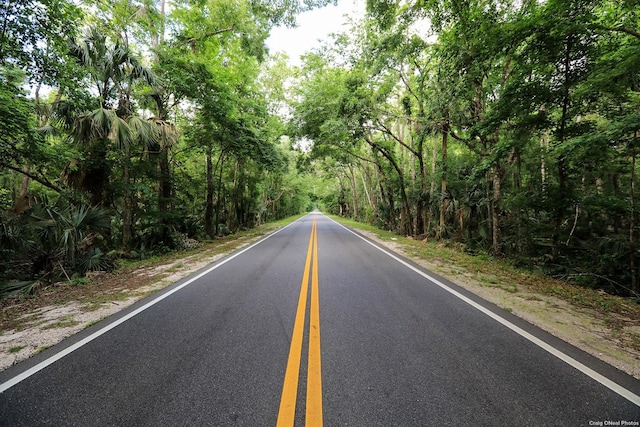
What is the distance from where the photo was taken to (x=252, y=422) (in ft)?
5.94

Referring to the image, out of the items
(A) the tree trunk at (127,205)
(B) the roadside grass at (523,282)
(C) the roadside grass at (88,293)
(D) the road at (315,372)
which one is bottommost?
(C) the roadside grass at (88,293)

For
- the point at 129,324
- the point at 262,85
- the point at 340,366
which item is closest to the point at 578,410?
the point at 340,366

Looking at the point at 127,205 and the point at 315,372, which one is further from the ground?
the point at 127,205

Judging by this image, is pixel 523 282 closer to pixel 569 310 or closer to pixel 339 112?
pixel 569 310

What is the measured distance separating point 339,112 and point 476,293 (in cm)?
998

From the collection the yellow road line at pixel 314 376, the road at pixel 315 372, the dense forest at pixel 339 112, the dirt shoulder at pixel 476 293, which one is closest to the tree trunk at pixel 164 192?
the dense forest at pixel 339 112

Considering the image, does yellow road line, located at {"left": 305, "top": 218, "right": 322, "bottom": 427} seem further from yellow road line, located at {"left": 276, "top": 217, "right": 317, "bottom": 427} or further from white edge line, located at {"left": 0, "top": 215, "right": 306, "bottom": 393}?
white edge line, located at {"left": 0, "top": 215, "right": 306, "bottom": 393}

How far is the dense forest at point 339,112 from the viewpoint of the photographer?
5.23 metres

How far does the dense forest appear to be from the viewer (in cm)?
523

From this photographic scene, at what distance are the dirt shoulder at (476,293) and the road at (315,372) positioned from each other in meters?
0.31

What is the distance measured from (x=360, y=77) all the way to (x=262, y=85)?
417 inches

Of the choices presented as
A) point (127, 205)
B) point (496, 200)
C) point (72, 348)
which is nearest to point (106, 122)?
point (127, 205)

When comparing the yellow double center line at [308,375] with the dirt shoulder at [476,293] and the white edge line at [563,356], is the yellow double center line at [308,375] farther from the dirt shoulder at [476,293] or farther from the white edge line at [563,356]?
the dirt shoulder at [476,293]

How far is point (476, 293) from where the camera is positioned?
4.75m
